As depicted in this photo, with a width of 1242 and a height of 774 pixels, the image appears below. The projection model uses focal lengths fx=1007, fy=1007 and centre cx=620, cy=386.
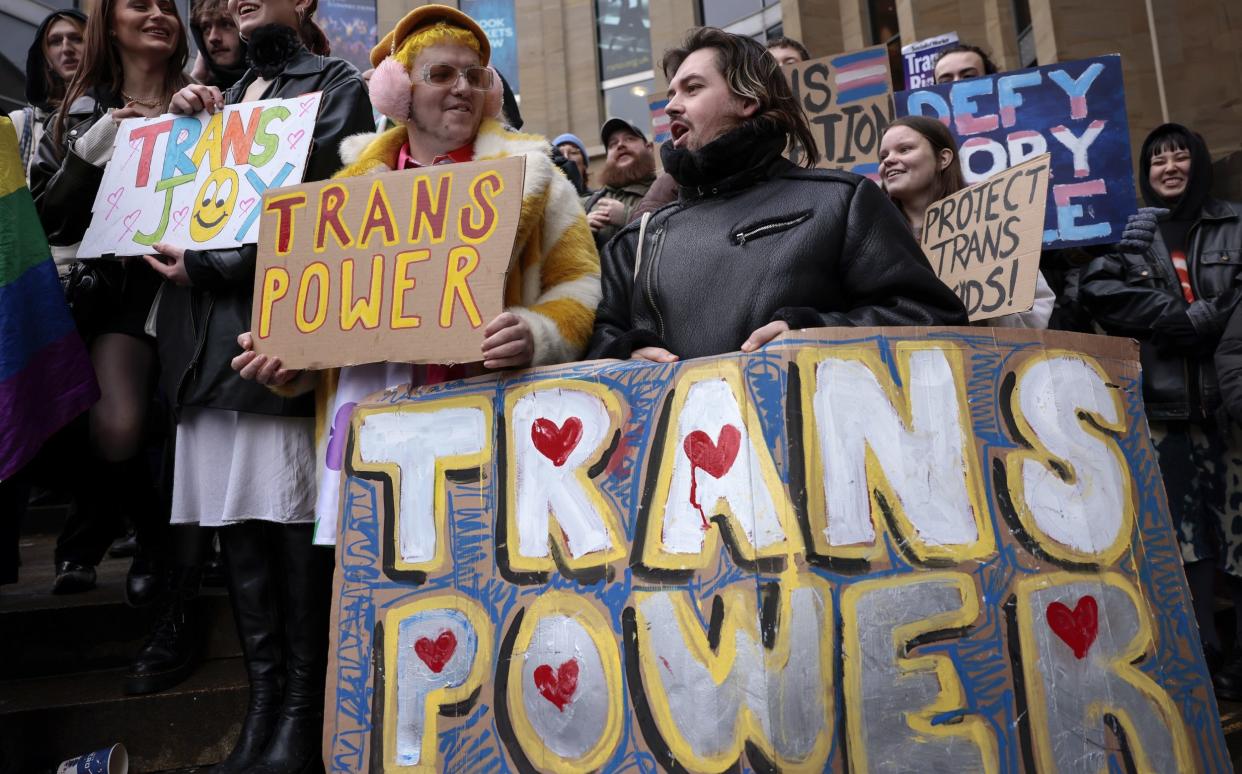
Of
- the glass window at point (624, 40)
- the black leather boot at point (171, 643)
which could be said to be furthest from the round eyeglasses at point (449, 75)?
the glass window at point (624, 40)

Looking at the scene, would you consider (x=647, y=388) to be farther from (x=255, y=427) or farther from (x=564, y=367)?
(x=255, y=427)

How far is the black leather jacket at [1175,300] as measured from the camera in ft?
11.5

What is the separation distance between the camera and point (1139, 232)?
3.68 metres

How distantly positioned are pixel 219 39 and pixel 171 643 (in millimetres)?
1909

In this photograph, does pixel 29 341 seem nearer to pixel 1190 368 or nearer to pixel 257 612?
pixel 257 612

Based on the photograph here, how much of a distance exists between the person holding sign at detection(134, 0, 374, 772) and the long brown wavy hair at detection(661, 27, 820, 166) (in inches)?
43.7

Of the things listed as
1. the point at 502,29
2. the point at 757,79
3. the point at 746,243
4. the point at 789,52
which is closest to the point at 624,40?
the point at 502,29

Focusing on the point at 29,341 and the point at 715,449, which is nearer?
the point at 715,449

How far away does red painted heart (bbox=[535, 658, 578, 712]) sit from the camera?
76.0 inches

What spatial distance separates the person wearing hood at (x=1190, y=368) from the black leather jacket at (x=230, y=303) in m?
2.67

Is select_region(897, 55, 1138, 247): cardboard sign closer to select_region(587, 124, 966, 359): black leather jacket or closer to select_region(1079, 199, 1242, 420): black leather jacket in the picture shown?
select_region(1079, 199, 1242, 420): black leather jacket

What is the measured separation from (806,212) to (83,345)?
77.4 inches

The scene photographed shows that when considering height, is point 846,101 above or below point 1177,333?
above

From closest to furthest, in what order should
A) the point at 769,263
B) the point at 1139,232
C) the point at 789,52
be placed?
1. the point at 769,263
2. the point at 1139,232
3. the point at 789,52
